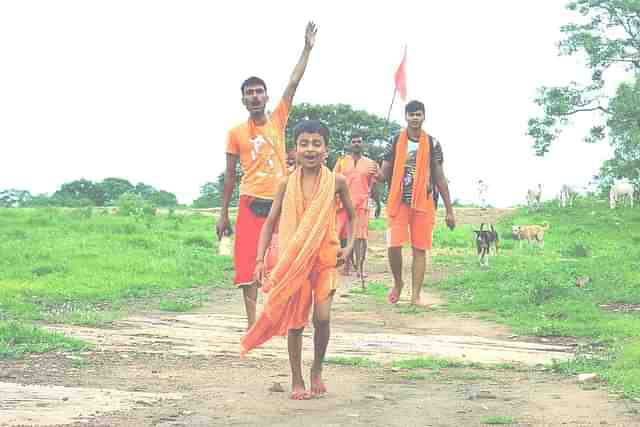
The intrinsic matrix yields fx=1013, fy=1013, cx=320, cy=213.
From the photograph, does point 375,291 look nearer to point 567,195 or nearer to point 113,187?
point 567,195

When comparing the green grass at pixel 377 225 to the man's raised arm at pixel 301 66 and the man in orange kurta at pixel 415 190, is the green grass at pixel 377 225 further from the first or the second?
the man's raised arm at pixel 301 66

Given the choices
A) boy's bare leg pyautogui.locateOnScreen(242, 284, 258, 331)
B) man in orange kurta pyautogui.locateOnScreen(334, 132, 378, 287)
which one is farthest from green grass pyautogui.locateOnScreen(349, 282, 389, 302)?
boy's bare leg pyautogui.locateOnScreen(242, 284, 258, 331)

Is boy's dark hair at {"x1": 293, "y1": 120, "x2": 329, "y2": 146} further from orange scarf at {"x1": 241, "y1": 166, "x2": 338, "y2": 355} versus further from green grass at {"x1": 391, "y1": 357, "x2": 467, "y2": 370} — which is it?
green grass at {"x1": 391, "y1": 357, "x2": 467, "y2": 370}

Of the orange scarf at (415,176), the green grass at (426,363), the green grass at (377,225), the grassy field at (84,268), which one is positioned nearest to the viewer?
the green grass at (426,363)

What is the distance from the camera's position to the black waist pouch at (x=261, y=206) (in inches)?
326

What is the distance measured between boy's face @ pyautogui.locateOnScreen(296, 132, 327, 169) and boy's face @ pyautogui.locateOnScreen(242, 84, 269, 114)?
1.87 m

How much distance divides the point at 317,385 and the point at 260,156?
2.70m

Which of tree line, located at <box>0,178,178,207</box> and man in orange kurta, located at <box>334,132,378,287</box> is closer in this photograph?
man in orange kurta, located at <box>334,132,378,287</box>

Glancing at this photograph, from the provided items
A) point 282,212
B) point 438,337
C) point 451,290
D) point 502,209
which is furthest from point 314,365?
point 502,209

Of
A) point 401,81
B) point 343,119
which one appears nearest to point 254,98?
point 401,81

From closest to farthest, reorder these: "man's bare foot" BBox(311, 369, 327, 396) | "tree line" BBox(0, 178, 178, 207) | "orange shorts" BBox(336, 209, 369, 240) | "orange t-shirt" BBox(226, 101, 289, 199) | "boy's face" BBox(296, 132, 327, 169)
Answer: "man's bare foot" BBox(311, 369, 327, 396) < "boy's face" BBox(296, 132, 327, 169) < "orange t-shirt" BBox(226, 101, 289, 199) < "orange shorts" BBox(336, 209, 369, 240) < "tree line" BBox(0, 178, 178, 207)

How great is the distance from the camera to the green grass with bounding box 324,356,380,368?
720 centimetres

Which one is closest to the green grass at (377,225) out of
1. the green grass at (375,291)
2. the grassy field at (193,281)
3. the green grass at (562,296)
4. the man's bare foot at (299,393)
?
the grassy field at (193,281)

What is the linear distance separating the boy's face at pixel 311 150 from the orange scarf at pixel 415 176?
4.61 metres
